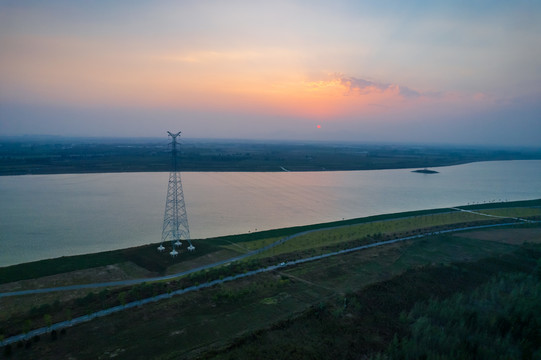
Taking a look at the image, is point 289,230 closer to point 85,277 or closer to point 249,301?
point 249,301

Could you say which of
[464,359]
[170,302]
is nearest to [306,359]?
[464,359]

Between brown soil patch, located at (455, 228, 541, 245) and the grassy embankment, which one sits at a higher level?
brown soil patch, located at (455, 228, 541, 245)

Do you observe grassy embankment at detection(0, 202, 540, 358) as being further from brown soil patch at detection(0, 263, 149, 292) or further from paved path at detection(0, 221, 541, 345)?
brown soil patch at detection(0, 263, 149, 292)

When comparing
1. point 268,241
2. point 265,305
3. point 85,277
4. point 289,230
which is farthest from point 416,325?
point 85,277

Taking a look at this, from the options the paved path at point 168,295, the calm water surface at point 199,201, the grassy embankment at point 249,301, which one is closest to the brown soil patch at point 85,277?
the grassy embankment at point 249,301

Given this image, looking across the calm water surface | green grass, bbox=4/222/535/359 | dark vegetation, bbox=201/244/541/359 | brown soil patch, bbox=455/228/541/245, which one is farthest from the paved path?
the calm water surface

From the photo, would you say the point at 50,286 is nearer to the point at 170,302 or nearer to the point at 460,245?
the point at 170,302
